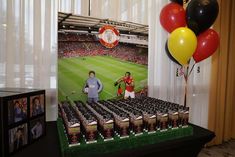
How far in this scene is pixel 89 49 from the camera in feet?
6.28

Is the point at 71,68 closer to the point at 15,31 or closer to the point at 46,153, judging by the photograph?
the point at 15,31

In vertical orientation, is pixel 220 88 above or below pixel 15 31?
below

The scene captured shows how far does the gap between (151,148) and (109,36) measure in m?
1.14

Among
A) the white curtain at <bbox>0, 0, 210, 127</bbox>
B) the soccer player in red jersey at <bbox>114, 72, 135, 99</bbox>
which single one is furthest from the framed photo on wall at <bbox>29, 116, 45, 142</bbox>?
the soccer player in red jersey at <bbox>114, 72, 135, 99</bbox>

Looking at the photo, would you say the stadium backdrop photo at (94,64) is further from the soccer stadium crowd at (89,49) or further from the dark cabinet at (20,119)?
the dark cabinet at (20,119)

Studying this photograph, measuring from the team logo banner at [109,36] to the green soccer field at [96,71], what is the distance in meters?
0.13

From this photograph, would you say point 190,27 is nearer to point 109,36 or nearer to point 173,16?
point 173,16

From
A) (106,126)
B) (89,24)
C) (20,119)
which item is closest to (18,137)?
(20,119)

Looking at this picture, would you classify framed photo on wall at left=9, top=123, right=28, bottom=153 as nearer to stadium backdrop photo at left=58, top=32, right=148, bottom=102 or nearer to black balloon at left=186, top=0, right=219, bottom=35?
stadium backdrop photo at left=58, top=32, right=148, bottom=102

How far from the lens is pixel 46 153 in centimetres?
112

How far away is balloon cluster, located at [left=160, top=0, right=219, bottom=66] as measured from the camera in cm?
189

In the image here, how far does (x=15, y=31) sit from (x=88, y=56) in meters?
0.64

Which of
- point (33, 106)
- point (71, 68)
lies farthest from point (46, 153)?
point (71, 68)

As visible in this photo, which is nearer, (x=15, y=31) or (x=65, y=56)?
(x=15, y=31)
